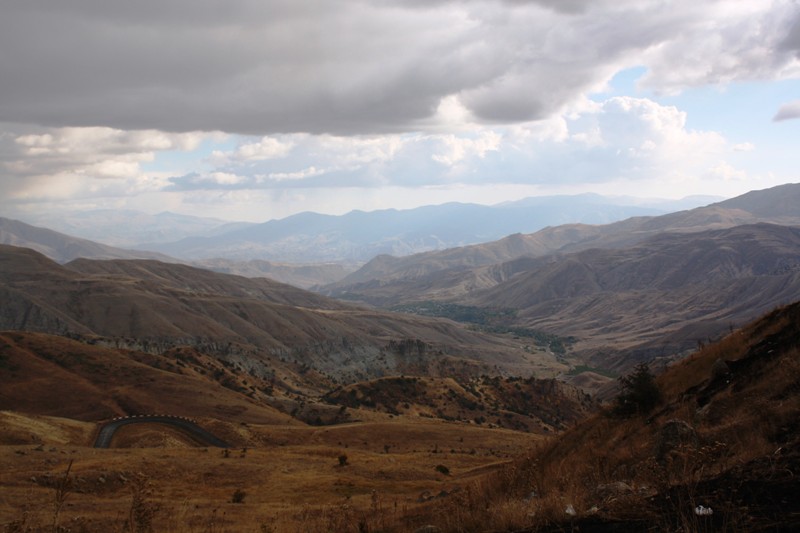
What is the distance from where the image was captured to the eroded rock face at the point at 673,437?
9727 millimetres

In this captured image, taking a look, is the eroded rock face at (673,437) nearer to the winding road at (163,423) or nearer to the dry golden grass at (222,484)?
the dry golden grass at (222,484)

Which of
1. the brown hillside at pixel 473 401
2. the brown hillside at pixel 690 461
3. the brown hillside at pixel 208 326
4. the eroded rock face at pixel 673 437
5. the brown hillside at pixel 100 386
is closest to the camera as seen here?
the brown hillside at pixel 690 461

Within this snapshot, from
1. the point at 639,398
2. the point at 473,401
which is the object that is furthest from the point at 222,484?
the point at 473,401

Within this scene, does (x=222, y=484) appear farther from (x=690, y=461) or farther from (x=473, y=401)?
(x=473, y=401)

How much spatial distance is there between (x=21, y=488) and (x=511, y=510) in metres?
19.1

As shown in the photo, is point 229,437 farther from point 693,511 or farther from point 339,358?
point 339,358

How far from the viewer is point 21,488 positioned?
18.5 metres

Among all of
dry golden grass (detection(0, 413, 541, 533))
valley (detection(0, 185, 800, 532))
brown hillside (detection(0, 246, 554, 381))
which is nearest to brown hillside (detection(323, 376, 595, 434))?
valley (detection(0, 185, 800, 532))

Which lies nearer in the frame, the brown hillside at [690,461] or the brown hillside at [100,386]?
the brown hillside at [690,461]

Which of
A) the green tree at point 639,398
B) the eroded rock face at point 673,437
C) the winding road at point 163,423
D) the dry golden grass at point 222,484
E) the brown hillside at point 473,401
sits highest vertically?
the eroded rock face at point 673,437

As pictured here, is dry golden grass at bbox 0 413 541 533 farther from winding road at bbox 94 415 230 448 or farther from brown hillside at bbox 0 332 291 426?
brown hillside at bbox 0 332 291 426

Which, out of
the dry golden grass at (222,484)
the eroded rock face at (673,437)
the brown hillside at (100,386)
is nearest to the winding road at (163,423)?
the dry golden grass at (222,484)

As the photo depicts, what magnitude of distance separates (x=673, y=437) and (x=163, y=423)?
41.7m

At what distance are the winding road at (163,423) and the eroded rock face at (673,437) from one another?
1347 inches
